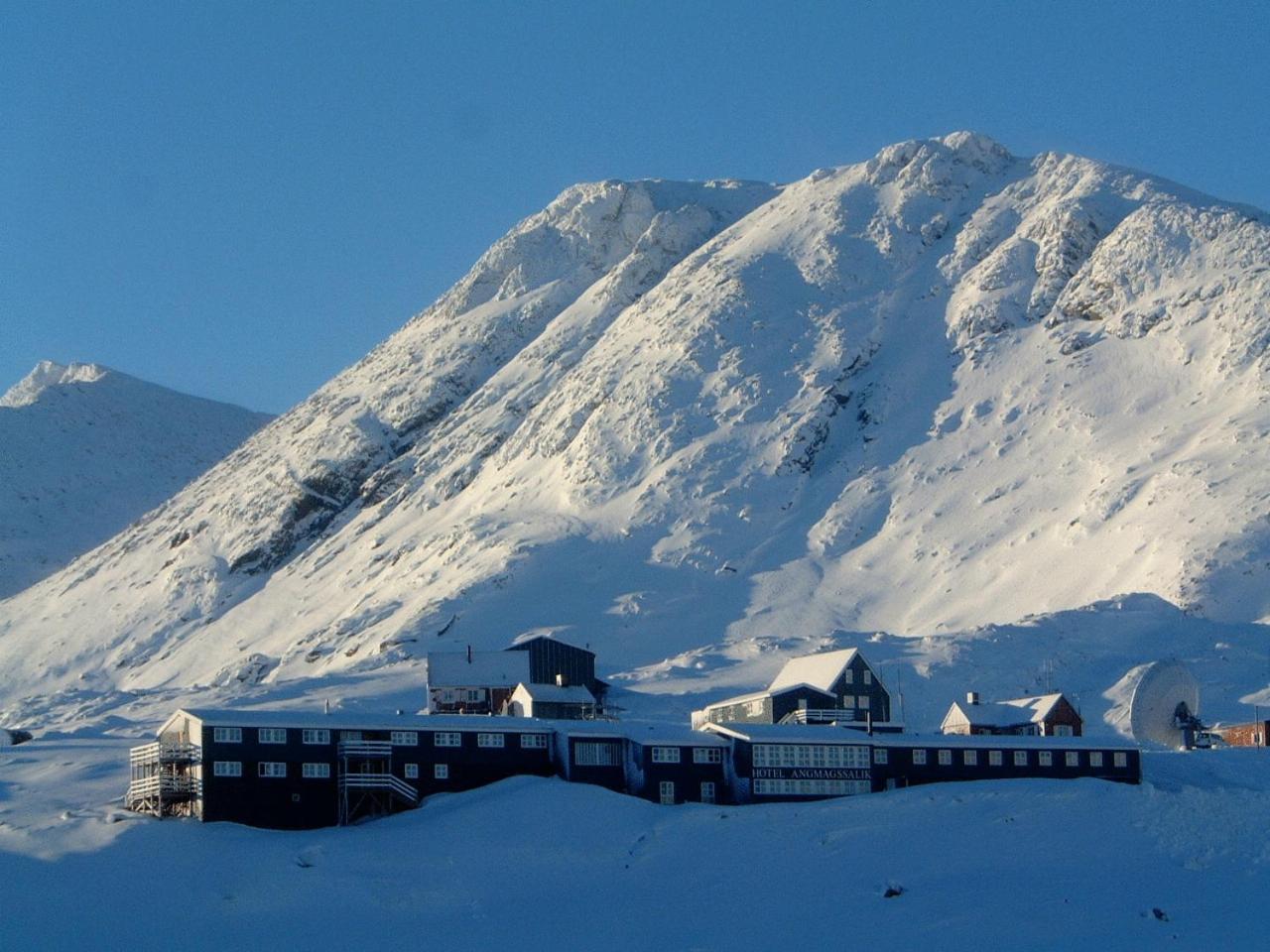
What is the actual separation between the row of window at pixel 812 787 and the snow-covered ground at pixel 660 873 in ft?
6.00

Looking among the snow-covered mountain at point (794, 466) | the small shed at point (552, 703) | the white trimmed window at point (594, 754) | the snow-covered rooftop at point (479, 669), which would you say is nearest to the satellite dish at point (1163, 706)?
the small shed at point (552, 703)

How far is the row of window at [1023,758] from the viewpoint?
71000 millimetres

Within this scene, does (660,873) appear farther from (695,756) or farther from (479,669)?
(479,669)

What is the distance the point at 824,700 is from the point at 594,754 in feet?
67.6

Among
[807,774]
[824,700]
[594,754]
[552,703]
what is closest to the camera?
[594,754]

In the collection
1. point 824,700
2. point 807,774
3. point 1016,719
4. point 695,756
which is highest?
point 824,700

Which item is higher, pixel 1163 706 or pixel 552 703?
pixel 552 703

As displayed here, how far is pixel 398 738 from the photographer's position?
6681cm

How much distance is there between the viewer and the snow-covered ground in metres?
53.5

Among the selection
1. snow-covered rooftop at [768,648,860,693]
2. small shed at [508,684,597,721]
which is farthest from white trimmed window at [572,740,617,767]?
snow-covered rooftop at [768,648,860,693]

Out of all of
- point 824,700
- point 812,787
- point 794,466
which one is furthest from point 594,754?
point 794,466

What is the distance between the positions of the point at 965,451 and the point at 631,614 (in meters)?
31.3

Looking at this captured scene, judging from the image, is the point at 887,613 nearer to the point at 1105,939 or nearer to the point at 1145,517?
the point at 1145,517

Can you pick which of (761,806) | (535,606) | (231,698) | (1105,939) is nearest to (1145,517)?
(535,606)
